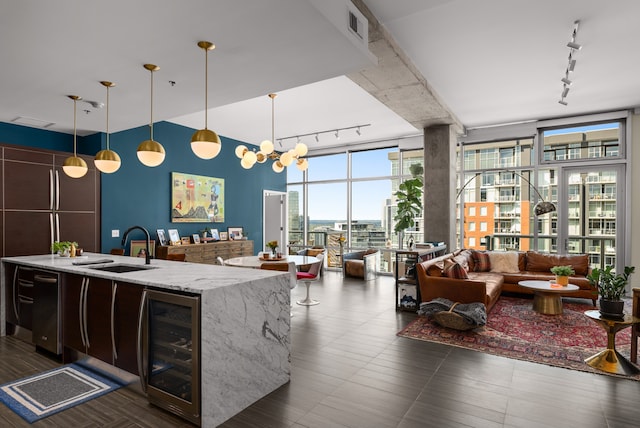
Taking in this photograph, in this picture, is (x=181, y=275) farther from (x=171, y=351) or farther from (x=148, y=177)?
(x=148, y=177)

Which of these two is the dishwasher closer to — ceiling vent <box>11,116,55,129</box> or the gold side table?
ceiling vent <box>11,116,55,129</box>

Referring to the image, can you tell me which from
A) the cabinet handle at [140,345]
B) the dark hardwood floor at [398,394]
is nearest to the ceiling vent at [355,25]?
the cabinet handle at [140,345]

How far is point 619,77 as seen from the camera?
196 inches

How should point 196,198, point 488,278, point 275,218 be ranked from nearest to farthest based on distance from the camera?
point 488,278 → point 196,198 → point 275,218

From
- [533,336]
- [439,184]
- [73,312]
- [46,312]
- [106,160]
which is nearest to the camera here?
[73,312]

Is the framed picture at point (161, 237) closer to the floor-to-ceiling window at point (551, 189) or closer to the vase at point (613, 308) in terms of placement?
the floor-to-ceiling window at point (551, 189)

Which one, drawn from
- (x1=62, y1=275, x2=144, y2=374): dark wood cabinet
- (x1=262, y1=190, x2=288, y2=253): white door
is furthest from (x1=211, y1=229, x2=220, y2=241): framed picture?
(x1=62, y1=275, x2=144, y2=374): dark wood cabinet

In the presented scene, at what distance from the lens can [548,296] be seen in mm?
5000

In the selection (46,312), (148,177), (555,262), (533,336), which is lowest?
(533,336)

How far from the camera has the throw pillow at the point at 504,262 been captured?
Answer: 643cm

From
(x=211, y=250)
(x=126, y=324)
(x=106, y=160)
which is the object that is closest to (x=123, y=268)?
(x=126, y=324)

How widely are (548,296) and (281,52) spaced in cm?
485

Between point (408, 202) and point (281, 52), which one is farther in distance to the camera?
point (408, 202)

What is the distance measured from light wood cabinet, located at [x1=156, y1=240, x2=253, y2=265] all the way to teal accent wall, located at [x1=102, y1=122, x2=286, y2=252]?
0.54 metres
